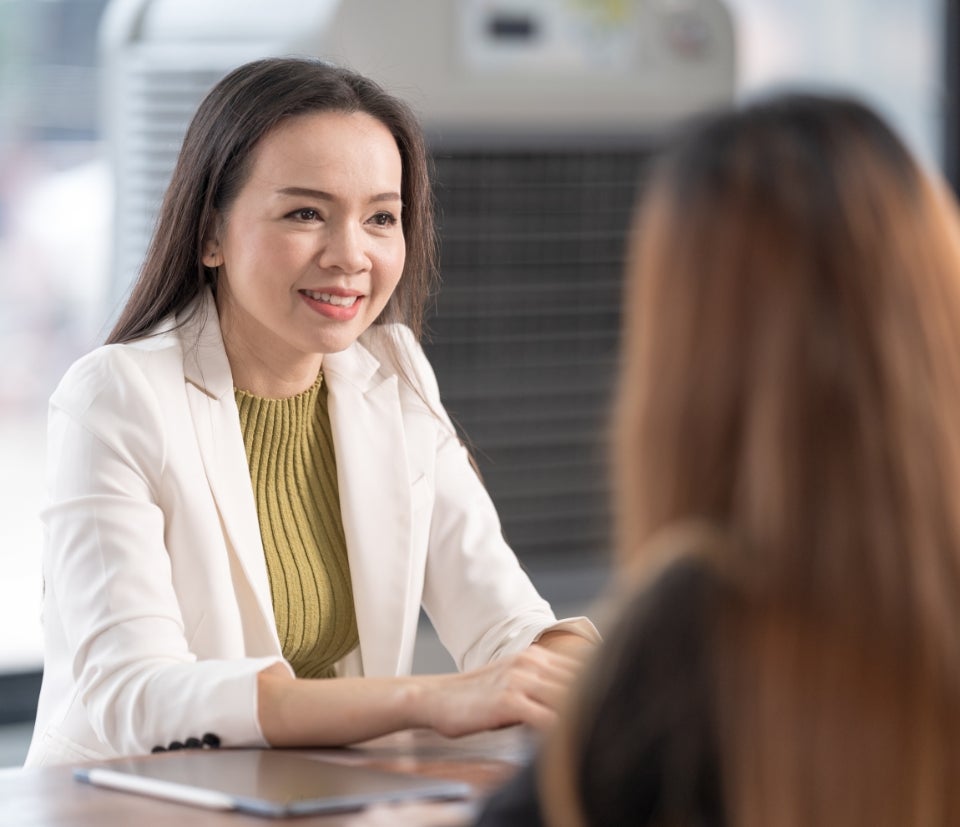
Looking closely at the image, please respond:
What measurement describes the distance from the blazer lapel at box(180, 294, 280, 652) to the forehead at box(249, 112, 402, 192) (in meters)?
0.19

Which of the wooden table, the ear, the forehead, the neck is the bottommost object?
the wooden table

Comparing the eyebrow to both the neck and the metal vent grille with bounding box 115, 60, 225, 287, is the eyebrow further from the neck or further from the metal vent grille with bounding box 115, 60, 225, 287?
the metal vent grille with bounding box 115, 60, 225, 287

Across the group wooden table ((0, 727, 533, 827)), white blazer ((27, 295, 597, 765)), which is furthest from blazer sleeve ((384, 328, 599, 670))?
wooden table ((0, 727, 533, 827))

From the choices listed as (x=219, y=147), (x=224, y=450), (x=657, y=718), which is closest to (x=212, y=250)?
(x=219, y=147)

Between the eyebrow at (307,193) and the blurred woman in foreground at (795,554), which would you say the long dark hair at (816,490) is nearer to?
the blurred woman in foreground at (795,554)

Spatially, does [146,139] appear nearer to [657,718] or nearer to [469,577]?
[469,577]

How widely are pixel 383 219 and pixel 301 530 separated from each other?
37 centimetres

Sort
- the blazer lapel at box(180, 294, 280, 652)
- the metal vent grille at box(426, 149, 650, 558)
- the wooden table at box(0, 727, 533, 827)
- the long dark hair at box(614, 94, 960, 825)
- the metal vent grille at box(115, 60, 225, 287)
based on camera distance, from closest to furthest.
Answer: the long dark hair at box(614, 94, 960, 825), the wooden table at box(0, 727, 533, 827), the blazer lapel at box(180, 294, 280, 652), the metal vent grille at box(115, 60, 225, 287), the metal vent grille at box(426, 149, 650, 558)

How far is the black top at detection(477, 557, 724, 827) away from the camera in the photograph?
749 millimetres

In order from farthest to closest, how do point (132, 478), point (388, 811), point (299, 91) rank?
point (299, 91) → point (132, 478) → point (388, 811)

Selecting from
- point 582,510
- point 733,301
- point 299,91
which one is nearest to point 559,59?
point 582,510

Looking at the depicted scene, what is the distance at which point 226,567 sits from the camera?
1.62 meters

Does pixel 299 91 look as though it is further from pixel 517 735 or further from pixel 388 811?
pixel 388 811

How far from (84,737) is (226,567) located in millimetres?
224
